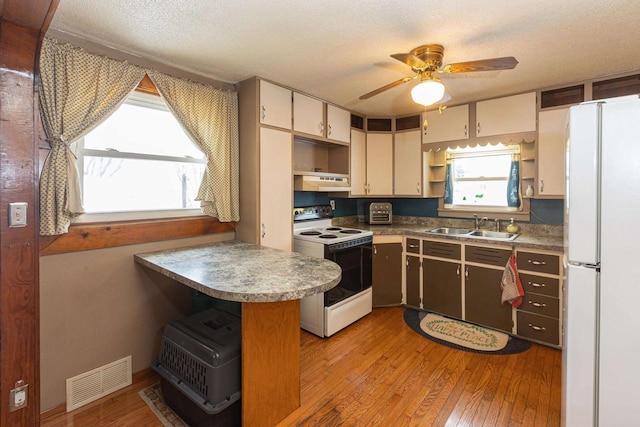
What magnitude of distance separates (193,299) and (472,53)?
2928mm

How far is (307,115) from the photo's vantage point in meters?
3.10

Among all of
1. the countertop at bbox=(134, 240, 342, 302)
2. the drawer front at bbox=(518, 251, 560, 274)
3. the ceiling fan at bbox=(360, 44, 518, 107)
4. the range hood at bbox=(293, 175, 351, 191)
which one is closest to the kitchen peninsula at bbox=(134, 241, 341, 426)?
the countertop at bbox=(134, 240, 342, 302)

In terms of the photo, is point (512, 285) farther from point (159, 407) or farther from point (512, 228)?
point (159, 407)

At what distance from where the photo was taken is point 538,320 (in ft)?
8.79

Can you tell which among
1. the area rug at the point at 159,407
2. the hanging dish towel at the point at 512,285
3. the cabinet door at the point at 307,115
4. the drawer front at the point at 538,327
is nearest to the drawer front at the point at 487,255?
the hanging dish towel at the point at 512,285

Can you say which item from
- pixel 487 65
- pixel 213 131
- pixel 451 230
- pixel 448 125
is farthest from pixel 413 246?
pixel 213 131

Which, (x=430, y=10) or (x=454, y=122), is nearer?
(x=430, y=10)

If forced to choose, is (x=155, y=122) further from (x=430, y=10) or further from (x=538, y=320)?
(x=538, y=320)

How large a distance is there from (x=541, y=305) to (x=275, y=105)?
3.00 meters

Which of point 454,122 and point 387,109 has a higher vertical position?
point 387,109

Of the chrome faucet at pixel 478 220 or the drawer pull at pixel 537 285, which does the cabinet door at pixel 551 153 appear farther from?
the drawer pull at pixel 537 285

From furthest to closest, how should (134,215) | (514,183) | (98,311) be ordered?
(514,183) < (134,215) < (98,311)

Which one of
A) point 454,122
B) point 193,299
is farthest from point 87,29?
point 454,122

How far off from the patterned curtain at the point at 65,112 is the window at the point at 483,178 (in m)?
3.59
